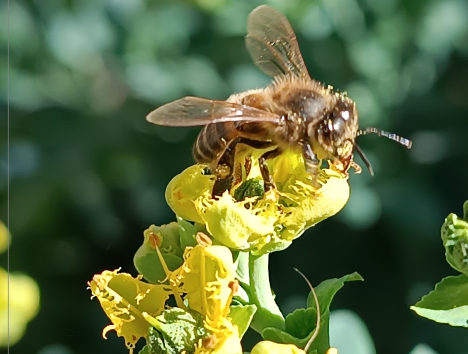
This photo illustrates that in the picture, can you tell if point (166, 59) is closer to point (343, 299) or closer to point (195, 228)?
point (343, 299)

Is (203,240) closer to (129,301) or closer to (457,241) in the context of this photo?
(129,301)

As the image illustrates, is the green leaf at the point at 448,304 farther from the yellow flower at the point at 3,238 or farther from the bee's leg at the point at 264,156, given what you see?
the yellow flower at the point at 3,238

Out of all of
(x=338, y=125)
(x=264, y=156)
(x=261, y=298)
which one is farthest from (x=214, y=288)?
(x=338, y=125)

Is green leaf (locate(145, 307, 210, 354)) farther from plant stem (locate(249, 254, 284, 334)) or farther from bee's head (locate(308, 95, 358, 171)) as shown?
bee's head (locate(308, 95, 358, 171))

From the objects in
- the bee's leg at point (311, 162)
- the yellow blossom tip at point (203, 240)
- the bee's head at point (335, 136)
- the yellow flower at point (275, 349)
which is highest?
the bee's head at point (335, 136)

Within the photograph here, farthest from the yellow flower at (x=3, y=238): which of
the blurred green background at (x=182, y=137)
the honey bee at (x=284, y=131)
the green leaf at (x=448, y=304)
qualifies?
the green leaf at (x=448, y=304)

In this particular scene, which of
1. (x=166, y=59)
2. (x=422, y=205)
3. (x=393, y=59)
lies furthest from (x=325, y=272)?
(x=166, y=59)
